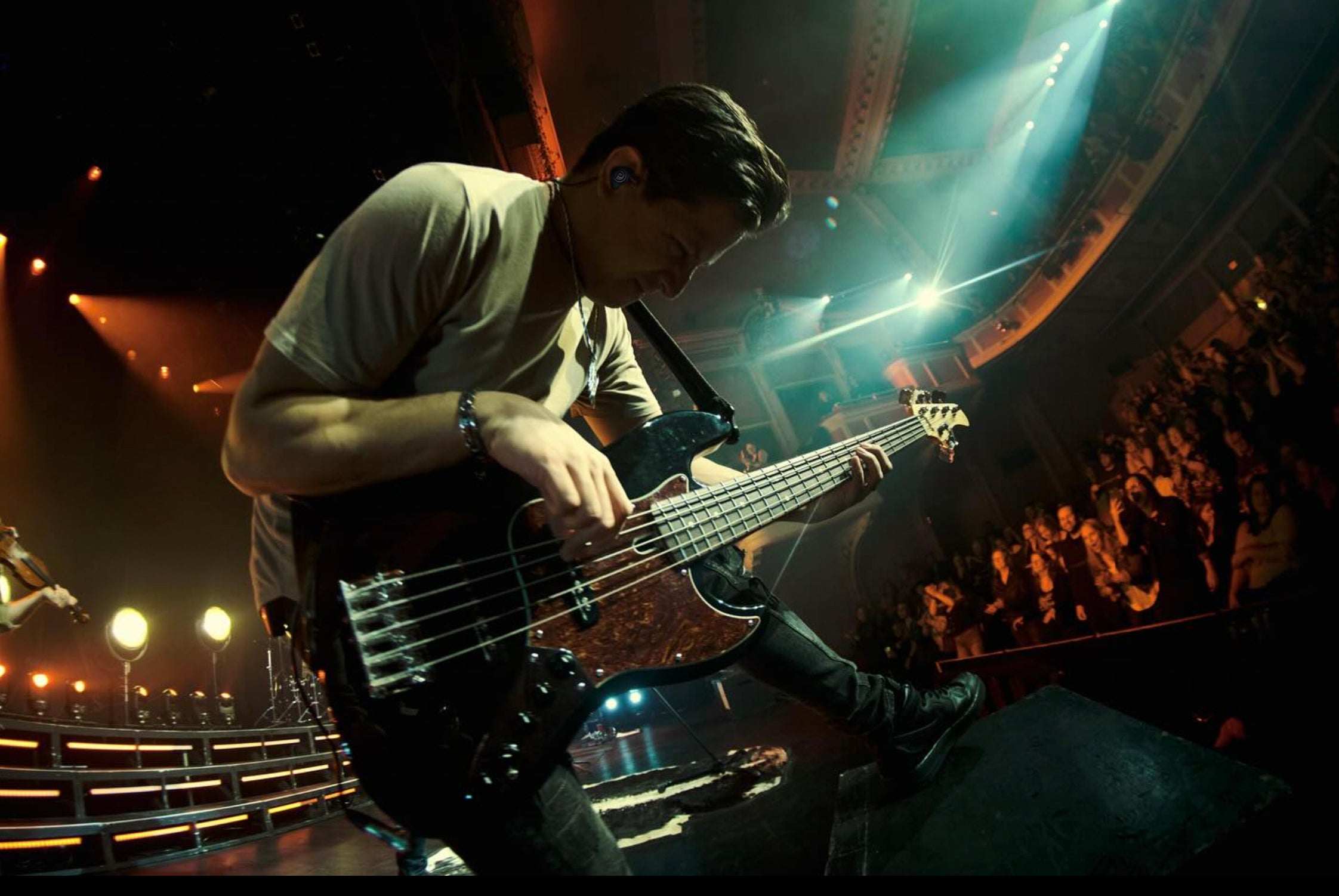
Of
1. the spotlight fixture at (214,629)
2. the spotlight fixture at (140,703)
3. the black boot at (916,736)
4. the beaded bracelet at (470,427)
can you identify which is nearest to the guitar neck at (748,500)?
the beaded bracelet at (470,427)

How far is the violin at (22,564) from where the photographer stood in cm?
546

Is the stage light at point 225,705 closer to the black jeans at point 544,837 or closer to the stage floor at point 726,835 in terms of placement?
the stage floor at point 726,835

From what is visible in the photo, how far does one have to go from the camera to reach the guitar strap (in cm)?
226

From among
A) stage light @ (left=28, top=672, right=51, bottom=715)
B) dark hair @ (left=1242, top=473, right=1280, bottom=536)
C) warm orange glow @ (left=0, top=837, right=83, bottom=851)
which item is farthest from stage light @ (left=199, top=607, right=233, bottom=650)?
dark hair @ (left=1242, top=473, right=1280, bottom=536)

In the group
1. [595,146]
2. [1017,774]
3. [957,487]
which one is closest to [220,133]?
[595,146]

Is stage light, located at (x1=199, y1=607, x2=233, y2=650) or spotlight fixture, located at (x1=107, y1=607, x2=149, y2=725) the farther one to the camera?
stage light, located at (x1=199, y1=607, x2=233, y2=650)

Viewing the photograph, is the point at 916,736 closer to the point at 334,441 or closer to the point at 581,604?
the point at 581,604

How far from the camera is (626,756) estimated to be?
4.71 m

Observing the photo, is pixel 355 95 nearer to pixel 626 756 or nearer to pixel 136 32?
pixel 136 32

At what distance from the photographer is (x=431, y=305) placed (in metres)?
Answer: 1.32

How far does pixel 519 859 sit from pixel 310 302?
48.0 inches

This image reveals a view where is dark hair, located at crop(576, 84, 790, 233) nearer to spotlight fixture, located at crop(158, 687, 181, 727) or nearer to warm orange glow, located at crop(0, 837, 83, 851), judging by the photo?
warm orange glow, located at crop(0, 837, 83, 851)

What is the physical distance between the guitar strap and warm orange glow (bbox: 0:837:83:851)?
467 centimetres

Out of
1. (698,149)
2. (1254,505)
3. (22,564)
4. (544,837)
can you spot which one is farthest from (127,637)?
(1254,505)
